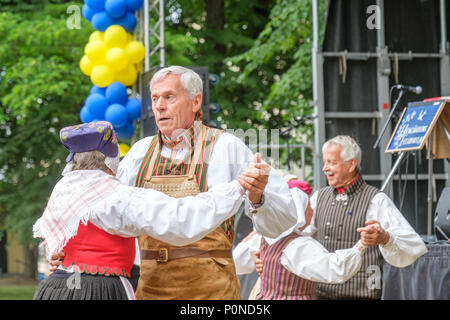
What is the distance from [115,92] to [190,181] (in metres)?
5.35

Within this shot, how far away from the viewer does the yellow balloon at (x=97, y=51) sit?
307 inches

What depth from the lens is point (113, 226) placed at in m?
2.27

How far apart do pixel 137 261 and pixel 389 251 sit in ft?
4.33

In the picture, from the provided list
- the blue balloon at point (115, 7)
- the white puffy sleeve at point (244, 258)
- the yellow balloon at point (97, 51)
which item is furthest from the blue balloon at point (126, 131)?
the white puffy sleeve at point (244, 258)

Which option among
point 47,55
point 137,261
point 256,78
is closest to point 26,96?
Result: point 47,55

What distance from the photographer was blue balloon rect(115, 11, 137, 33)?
7926mm

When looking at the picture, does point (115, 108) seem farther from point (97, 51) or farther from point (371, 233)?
point (371, 233)

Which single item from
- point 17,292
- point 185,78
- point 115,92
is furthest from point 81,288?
point 17,292

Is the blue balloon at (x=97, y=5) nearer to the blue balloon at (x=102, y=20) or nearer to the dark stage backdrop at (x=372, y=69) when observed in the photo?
the blue balloon at (x=102, y=20)

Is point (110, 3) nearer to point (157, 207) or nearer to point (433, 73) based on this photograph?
point (433, 73)

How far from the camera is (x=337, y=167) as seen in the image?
12.7ft

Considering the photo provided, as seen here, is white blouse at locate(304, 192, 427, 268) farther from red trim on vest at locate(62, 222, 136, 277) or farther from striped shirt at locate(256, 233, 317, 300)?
red trim on vest at locate(62, 222, 136, 277)

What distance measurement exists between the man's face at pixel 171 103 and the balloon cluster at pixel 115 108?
5.04 metres

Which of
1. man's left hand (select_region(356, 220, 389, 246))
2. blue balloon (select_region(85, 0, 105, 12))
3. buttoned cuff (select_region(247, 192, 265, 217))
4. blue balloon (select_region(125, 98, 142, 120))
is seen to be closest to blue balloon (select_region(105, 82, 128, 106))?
blue balloon (select_region(125, 98, 142, 120))
